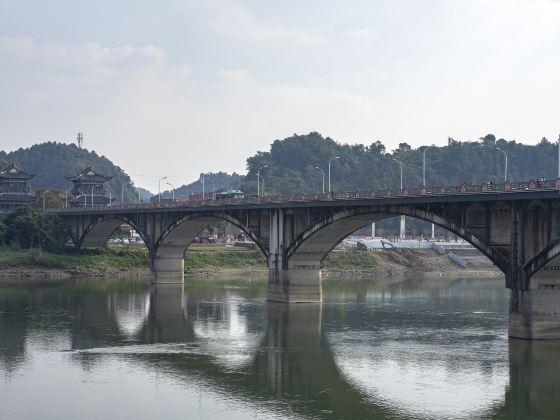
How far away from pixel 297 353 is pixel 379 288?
6067 centimetres

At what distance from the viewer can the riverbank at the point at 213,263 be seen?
455ft

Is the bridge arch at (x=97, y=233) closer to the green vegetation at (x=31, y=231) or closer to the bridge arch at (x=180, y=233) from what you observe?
the green vegetation at (x=31, y=231)

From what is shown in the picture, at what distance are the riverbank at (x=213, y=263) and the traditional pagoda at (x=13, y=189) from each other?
1245 inches

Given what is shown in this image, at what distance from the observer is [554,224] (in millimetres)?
66375

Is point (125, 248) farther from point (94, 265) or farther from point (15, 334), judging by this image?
point (15, 334)

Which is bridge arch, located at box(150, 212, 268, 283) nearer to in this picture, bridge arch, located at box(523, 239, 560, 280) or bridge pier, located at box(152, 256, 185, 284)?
bridge pier, located at box(152, 256, 185, 284)

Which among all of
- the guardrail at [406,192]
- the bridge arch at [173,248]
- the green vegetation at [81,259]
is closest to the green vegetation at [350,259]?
the green vegetation at [81,259]

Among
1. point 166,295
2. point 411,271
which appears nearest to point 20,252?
point 166,295

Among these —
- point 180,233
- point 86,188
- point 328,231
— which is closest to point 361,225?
point 328,231

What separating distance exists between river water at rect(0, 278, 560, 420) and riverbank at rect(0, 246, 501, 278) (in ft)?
118

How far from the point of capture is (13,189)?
614 ft

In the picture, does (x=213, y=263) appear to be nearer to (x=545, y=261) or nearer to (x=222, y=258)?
(x=222, y=258)

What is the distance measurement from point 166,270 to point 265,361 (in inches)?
2697

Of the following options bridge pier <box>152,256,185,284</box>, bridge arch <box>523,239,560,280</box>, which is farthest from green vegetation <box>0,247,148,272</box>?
bridge arch <box>523,239,560,280</box>
